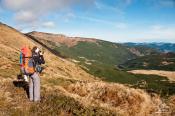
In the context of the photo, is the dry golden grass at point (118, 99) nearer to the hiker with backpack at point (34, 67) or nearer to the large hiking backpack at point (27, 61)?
the hiker with backpack at point (34, 67)

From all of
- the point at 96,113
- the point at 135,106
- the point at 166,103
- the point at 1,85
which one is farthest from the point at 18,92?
the point at 166,103

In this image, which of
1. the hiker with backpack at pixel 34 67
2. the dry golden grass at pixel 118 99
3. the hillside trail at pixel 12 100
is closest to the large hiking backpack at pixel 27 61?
the hiker with backpack at pixel 34 67

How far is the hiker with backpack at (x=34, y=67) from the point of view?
571 inches

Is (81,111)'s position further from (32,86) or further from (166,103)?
(166,103)

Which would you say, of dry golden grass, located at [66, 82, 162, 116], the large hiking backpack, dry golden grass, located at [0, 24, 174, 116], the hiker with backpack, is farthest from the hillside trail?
dry golden grass, located at [66, 82, 162, 116]

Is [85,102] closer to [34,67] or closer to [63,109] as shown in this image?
[63,109]

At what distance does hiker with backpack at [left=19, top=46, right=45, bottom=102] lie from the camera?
14.5 meters

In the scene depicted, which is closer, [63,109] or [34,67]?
[63,109]

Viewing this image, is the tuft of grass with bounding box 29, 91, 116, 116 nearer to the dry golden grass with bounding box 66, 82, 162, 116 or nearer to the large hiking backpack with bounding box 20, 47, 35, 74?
the dry golden grass with bounding box 66, 82, 162, 116

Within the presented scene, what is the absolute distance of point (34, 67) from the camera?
14570 millimetres

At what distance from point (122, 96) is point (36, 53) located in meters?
6.12

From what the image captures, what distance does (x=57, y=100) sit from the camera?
586 inches

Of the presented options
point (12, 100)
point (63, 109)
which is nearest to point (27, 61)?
point (12, 100)

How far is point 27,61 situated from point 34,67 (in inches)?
20.0
